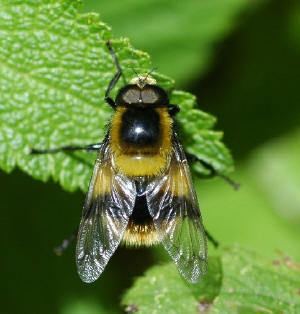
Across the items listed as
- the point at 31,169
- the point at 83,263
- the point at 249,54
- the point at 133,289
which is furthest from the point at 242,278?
the point at 249,54

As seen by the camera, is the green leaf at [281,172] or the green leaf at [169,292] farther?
the green leaf at [281,172]

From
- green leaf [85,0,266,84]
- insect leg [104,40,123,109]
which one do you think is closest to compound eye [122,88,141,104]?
insect leg [104,40,123,109]

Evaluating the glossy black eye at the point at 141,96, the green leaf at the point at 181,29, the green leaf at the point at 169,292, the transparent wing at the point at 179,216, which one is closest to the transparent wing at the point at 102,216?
the transparent wing at the point at 179,216

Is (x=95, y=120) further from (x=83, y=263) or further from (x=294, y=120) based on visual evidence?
(x=294, y=120)

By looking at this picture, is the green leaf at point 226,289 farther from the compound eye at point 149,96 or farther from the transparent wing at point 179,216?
the compound eye at point 149,96

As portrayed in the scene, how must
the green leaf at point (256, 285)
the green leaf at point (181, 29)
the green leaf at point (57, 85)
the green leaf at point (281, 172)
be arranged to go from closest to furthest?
the green leaf at point (57, 85)
the green leaf at point (256, 285)
the green leaf at point (181, 29)
the green leaf at point (281, 172)

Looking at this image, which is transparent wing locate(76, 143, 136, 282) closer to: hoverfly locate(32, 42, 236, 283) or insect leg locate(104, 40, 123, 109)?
hoverfly locate(32, 42, 236, 283)
